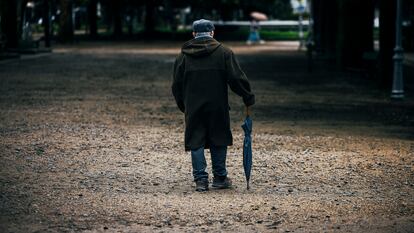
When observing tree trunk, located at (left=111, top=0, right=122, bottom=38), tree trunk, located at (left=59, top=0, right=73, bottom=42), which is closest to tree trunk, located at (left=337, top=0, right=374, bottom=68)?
tree trunk, located at (left=59, top=0, right=73, bottom=42)

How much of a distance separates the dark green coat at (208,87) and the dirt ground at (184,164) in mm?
587

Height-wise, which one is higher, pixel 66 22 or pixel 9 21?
pixel 9 21

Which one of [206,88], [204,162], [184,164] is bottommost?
[184,164]

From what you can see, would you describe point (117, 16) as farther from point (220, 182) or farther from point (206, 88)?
point (206, 88)

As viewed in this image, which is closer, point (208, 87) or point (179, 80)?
point (208, 87)

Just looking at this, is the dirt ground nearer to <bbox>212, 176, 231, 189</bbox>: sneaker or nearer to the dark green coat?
<bbox>212, 176, 231, 189</bbox>: sneaker

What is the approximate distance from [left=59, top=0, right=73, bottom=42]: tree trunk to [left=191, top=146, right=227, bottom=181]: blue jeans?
152 feet

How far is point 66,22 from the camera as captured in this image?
187 feet

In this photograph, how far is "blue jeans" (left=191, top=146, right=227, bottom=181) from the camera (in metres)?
10.1

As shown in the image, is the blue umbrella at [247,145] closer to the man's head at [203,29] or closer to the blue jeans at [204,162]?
the blue jeans at [204,162]

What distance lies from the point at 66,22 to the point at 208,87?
47.8m

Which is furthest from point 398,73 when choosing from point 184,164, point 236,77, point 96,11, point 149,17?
point 149,17

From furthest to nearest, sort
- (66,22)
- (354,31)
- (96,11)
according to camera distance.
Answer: (96,11), (66,22), (354,31)

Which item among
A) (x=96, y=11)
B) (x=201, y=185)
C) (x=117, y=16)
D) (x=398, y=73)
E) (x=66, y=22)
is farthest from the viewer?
(x=96, y=11)
